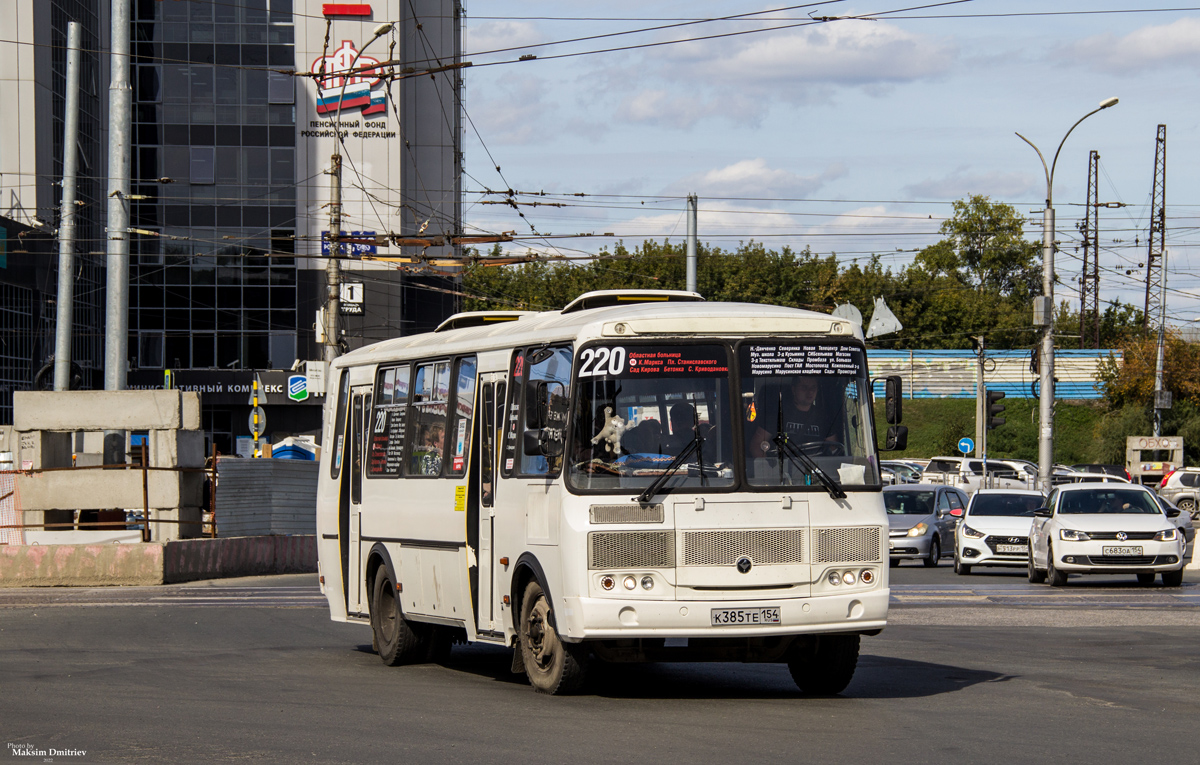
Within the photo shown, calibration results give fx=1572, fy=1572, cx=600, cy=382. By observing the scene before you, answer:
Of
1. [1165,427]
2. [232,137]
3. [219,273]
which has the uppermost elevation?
[232,137]

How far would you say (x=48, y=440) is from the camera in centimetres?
2556

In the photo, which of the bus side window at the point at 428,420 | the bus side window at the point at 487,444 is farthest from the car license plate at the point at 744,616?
the bus side window at the point at 428,420

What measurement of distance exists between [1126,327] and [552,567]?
325ft

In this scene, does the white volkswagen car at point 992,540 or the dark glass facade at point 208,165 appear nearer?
the white volkswagen car at point 992,540

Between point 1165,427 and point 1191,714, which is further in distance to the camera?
point 1165,427

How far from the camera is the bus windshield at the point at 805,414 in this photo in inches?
400

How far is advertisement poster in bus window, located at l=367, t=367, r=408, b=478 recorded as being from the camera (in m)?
13.2

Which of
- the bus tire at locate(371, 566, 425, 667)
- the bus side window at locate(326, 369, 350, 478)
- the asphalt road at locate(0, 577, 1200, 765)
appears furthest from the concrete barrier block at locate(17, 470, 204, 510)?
the bus tire at locate(371, 566, 425, 667)

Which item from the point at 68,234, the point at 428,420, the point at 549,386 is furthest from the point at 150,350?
the point at 549,386

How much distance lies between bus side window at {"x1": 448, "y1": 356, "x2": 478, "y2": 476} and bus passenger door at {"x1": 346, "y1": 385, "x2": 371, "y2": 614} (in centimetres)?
206

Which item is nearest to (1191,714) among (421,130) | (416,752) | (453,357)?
(416,752)

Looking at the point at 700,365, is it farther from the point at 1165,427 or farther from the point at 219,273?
the point at 1165,427

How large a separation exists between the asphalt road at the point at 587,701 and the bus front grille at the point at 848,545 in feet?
3.04

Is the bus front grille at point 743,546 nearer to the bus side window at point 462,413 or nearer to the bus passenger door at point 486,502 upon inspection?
the bus passenger door at point 486,502
